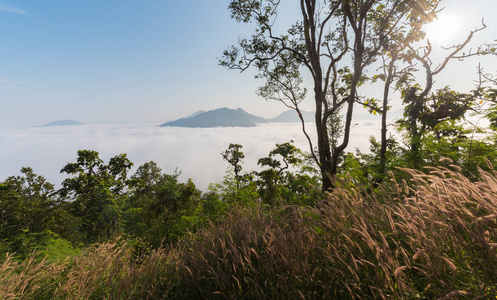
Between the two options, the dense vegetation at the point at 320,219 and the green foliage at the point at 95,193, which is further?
the green foliage at the point at 95,193

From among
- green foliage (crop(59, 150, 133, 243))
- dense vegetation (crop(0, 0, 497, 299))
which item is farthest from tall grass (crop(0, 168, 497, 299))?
green foliage (crop(59, 150, 133, 243))

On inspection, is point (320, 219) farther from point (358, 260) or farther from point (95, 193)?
point (95, 193)

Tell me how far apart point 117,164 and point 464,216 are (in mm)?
27600

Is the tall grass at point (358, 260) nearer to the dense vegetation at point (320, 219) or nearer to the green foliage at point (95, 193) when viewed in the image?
the dense vegetation at point (320, 219)

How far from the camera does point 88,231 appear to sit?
17.6 metres

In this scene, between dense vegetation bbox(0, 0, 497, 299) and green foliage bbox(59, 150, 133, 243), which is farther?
green foliage bbox(59, 150, 133, 243)

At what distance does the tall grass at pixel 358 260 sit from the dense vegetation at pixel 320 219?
0.02 metres

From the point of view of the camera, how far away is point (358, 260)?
76.2 inches

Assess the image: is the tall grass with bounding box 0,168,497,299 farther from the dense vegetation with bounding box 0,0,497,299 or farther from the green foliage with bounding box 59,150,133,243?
the green foliage with bounding box 59,150,133,243

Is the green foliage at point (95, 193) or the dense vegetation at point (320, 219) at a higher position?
the dense vegetation at point (320, 219)

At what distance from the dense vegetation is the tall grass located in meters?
0.02

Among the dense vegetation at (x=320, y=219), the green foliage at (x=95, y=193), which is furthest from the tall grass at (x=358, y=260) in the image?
the green foliage at (x=95, y=193)

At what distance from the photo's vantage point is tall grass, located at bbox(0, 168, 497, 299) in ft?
5.70

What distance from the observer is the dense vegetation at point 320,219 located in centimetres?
193
